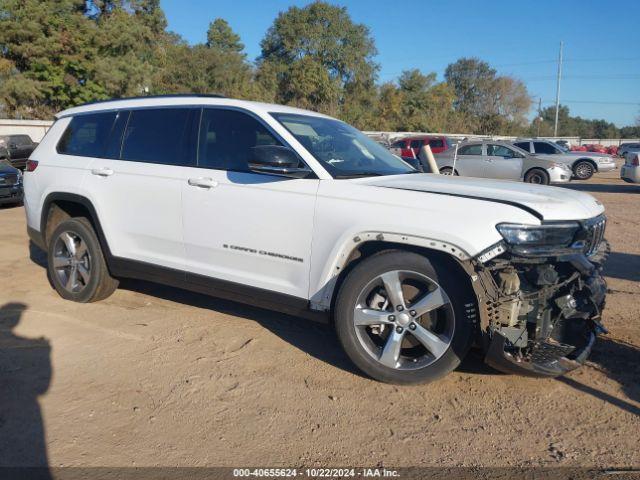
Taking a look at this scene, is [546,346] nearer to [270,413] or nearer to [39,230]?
[270,413]

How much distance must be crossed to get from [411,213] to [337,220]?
51cm

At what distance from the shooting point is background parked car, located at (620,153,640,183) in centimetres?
1649

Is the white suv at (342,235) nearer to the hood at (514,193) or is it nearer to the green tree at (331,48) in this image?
the hood at (514,193)

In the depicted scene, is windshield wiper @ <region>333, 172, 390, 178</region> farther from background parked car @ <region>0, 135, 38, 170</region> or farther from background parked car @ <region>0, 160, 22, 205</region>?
background parked car @ <region>0, 135, 38, 170</region>

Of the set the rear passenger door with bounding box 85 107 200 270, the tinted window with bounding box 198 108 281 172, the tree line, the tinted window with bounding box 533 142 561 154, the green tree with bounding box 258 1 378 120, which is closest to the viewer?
the tinted window with bounding box 198 108 281 172

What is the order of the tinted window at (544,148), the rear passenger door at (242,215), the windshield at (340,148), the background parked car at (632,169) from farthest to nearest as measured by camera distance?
the tinted window at (544,148), the background parked car at (632,169), the windshield at (340,148), the rear passenger door at (242,215)

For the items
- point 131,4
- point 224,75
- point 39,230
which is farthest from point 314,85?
point 39,230

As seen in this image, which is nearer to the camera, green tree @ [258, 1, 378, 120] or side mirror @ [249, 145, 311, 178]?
side mirror @ [249, 145, 311, 178]

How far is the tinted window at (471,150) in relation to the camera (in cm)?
1895

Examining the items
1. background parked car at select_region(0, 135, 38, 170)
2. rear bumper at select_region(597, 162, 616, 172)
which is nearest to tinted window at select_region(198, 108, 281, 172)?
background parked car at select_region(0, 135, 38, 170)

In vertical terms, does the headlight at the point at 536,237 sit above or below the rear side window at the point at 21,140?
below

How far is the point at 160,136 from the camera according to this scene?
4.78m

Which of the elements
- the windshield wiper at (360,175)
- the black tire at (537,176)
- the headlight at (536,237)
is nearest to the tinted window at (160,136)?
the windshield wiper at (360,175)

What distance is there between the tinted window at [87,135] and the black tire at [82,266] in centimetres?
67
